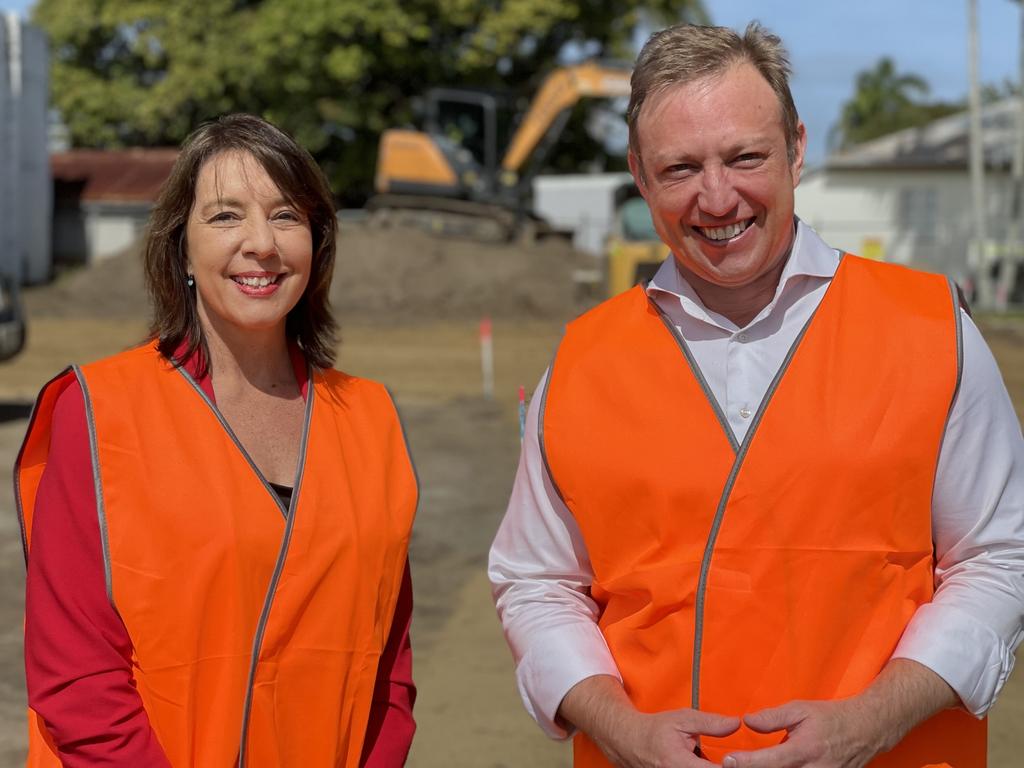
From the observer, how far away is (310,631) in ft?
8.39

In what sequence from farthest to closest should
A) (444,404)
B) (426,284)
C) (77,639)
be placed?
(426,284) → (444,404) → (77,639)

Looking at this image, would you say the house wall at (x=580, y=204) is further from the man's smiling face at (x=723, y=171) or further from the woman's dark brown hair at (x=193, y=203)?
the man's smiling face at (x=723, y=171)

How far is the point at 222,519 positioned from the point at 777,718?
1.05 metres

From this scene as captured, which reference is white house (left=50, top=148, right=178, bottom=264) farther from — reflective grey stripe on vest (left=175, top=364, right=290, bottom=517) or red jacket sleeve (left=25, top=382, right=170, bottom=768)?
red jacket sleeve (left=25, top=382, right=170, bottom=768)

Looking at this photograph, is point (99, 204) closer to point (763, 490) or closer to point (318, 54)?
point (318, 54)

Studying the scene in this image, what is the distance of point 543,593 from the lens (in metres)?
2.50

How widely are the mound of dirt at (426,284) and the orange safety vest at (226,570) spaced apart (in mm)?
22076

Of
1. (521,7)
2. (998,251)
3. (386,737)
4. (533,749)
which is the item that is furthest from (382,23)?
(386,737)

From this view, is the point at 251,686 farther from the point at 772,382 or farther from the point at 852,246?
the point at 852,246

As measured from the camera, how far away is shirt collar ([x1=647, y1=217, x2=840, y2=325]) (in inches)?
95.3

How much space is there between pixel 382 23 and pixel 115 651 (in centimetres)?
3365

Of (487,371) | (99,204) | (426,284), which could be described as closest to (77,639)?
(487,371)

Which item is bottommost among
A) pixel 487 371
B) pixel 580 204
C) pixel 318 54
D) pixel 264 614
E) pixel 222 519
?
pixel 487 371

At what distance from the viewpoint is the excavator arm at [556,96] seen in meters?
27.3
